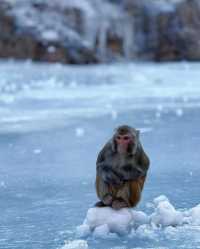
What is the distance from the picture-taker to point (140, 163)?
3.47m

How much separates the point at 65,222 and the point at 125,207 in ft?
1.47

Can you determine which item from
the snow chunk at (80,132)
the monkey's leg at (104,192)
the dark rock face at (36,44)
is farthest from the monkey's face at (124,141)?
the dark rock face at (36,44)

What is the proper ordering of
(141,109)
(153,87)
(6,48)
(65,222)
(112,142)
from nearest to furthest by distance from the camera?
(112,142) < (65,222) < (141,109) < (153,87) < (6,48)

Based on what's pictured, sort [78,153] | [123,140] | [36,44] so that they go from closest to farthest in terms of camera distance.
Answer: [123,140] → [78,153] → [36,44]

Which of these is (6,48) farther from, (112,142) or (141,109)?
(112,142)

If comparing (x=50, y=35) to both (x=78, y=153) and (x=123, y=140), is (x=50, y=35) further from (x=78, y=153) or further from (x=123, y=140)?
(x=123, y=140)

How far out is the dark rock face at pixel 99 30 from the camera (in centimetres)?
2298

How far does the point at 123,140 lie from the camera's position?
334 centimetres

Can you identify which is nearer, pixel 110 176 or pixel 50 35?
pixel 110 176

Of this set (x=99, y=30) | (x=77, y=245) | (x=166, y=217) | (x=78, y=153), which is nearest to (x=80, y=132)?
(x=78, y=153)

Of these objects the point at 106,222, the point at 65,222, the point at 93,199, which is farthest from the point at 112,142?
the point at 93,199

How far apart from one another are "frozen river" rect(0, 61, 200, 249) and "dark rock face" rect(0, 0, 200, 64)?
9.20m

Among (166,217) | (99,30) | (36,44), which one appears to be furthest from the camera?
(99,30)

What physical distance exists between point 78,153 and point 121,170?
2749 mm
